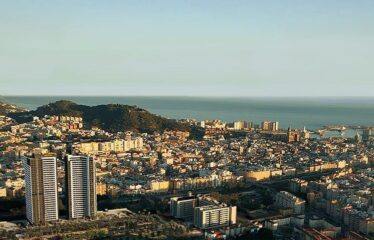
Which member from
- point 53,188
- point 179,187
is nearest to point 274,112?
point 179,187

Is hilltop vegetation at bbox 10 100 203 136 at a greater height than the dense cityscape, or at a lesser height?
→ greater

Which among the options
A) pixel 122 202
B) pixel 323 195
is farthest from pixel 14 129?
pixel 323 195

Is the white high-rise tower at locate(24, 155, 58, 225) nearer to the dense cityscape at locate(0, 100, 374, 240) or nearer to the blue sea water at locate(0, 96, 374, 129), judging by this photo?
the dense cityscape at locate(0, 100, 374, 240)

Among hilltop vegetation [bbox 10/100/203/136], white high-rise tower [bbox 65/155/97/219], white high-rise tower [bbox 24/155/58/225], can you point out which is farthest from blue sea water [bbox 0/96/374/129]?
white high-rise tower [bbox 24/155/58/225]

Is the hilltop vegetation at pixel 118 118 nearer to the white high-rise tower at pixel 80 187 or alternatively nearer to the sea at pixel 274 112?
the sea at pixel 274 112

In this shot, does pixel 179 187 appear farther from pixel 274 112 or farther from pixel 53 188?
pixel 274 112

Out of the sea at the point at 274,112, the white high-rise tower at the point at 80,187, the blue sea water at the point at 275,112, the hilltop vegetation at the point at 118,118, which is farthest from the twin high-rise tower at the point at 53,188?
the blue sea water at the point at 275,112

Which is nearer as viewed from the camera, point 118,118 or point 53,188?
point 53,188

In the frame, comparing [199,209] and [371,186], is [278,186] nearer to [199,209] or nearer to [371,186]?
[371,186]
